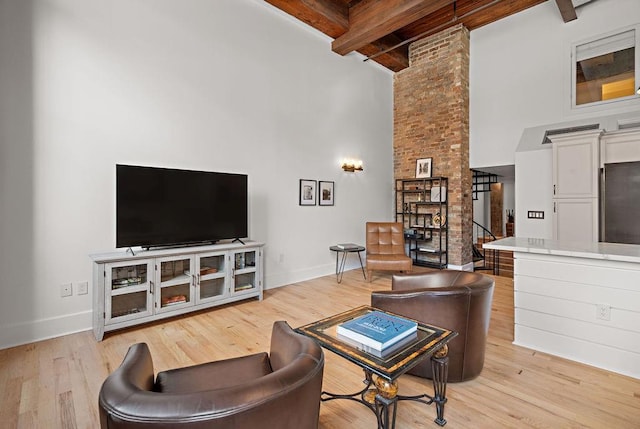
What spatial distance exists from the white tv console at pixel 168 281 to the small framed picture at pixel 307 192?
1.32 meters

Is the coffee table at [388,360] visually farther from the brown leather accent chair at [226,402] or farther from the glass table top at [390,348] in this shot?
the brown leather accent chair at [226,402]

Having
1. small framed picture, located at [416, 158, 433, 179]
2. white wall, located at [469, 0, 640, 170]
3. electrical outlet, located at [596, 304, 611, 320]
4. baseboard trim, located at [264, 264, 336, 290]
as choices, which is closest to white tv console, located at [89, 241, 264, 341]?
baseboard trim, located at [264, 264, 336, 290]

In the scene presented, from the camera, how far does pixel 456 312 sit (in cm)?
191

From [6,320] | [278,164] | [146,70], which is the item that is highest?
[146,70]

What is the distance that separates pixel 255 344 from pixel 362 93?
493 centimetres

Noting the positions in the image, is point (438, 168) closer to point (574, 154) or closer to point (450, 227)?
point (450, 227)

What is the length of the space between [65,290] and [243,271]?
5.58 feet

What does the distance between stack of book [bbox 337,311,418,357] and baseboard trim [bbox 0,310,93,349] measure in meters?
2.82

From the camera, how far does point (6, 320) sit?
2.56m

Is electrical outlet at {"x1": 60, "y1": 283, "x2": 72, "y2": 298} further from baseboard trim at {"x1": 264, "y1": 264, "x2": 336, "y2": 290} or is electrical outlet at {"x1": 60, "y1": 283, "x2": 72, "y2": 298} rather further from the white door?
the white door

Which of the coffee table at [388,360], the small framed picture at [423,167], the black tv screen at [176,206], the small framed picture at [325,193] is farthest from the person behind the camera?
the small framed picture at [423,167]

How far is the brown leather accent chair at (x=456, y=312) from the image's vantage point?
1915 mm

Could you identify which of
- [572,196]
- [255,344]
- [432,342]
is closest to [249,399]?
[432,342]

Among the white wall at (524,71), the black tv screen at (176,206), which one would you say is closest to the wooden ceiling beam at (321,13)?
the black tv screen at (176,206)
